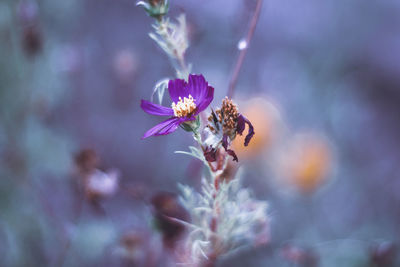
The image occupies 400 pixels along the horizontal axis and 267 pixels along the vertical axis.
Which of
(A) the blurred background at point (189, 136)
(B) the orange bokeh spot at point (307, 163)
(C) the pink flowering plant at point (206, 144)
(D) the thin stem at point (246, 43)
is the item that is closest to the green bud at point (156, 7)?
(C) the pink flowering plant at point (206, 144)

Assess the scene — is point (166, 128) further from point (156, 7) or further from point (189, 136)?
point (189, 136)

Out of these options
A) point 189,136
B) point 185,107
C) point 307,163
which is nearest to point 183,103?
point 185,107

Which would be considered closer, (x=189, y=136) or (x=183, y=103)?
(x=183, y=103)

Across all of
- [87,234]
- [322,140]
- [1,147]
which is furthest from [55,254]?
[322,140]

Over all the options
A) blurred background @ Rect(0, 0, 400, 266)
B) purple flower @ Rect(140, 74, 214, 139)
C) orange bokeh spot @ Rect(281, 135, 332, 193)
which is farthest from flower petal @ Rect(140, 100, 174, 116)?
orange bokeh spot @ Rect(281, 135, 332, 193)

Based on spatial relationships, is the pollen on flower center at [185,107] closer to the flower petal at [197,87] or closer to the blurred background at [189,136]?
the flower petal at [197,87]

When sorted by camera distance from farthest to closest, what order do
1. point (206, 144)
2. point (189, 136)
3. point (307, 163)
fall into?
point (307, 163), point (189, 136), point (206, 144)

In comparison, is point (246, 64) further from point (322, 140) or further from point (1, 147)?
point (1, 147)
